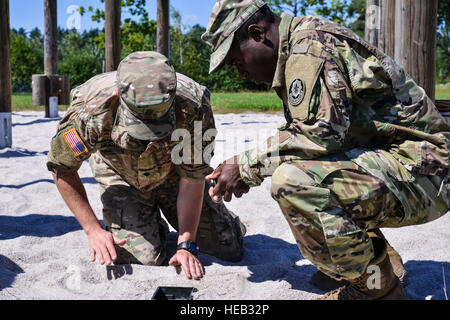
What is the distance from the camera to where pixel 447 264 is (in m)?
2.83

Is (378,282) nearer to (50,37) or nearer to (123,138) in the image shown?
(123,138)

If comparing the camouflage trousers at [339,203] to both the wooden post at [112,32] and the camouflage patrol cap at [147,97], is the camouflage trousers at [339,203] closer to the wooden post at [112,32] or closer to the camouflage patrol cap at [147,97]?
the camouflage patrol cap at [147,97]

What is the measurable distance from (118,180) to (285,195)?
4.78 ft

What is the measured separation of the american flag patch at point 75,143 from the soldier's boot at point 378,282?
149 cm

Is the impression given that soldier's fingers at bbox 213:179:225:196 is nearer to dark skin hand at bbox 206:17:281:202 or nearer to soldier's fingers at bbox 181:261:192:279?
dark skin hand at bbox 206:17:281:202

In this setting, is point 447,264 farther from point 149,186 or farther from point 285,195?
point 149,186

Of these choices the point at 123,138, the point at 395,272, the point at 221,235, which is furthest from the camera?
the point at 221,235

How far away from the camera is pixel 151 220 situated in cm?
315

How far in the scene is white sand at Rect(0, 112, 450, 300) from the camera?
98.9 inches

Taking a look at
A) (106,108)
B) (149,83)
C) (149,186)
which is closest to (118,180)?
(149,186)

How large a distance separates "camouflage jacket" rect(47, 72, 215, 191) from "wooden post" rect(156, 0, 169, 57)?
590 cm

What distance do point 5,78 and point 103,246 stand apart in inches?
167

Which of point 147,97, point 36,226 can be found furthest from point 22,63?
point 147,97

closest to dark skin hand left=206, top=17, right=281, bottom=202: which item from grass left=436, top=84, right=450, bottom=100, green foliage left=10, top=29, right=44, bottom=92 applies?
grass left=436, top=84, right=450, bottom=100
